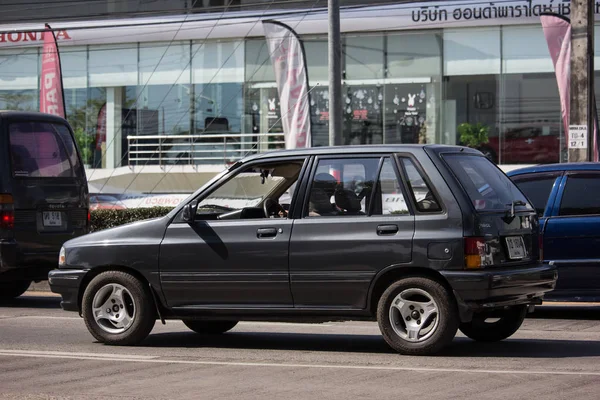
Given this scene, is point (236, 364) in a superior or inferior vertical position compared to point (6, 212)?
inferior

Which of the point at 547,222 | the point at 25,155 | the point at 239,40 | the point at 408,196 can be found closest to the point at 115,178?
the point at 239,40

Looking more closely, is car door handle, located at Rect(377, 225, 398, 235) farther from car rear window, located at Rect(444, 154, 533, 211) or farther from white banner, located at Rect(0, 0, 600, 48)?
white banner, located at Rect(0, 0, 600, 48)

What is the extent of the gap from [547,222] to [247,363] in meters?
4.36

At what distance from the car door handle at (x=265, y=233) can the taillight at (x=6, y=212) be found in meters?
5.18

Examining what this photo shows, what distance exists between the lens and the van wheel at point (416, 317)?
8.28 metres

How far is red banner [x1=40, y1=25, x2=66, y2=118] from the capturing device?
101 ft

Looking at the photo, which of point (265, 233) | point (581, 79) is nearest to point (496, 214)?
point (265, 233)

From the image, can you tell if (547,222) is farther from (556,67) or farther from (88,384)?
(556,67)

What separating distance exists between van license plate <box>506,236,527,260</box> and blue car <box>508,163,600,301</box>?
257 centimetres

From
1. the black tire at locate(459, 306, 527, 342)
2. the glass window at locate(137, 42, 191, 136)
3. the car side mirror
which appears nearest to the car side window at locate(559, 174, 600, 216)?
the black tire at locate(459, 306, 527, 342)

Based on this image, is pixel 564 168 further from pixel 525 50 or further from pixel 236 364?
pixel 525 50

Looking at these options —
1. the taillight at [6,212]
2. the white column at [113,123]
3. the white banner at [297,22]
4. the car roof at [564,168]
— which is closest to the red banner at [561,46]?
the white banner at [297,22]

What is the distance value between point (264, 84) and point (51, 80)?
20.5 feet

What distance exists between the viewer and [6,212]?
13.1m
